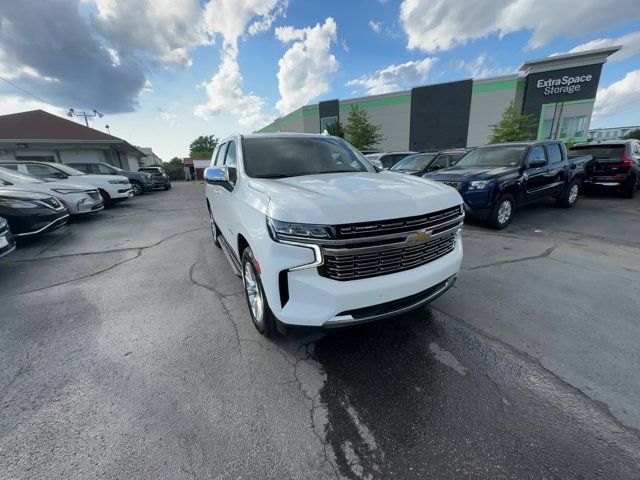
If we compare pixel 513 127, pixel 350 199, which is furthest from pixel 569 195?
pixel 513 127

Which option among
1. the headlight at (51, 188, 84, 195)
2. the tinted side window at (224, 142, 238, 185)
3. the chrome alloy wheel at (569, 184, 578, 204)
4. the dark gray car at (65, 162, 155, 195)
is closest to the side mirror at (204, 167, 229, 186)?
the tinted side window at (224, 142, 238, 185)

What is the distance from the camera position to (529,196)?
265 inches

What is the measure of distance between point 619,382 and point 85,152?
31898 millimetres

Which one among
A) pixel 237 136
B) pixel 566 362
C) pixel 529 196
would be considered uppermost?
pixel 237 136

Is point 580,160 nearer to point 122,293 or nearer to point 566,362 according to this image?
point 566,362

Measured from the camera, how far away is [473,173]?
6.23 m

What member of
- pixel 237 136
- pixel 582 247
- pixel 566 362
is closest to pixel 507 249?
pixel 582 247

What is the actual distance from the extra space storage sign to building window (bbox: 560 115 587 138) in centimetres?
262

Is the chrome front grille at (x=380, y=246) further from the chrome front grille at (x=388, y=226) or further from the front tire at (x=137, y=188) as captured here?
the front tire at (x=137, y=188)

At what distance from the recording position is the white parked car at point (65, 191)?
7.30 m

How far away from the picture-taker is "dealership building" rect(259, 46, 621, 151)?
2761 centimetres

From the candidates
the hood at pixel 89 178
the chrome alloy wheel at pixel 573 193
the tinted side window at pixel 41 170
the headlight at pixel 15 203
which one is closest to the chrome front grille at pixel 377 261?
the headlight at pixel 15 203

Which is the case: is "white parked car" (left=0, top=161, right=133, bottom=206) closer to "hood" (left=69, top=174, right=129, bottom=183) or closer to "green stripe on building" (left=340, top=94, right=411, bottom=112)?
"hood" (left=69, top=174, right=129, bottom=183)

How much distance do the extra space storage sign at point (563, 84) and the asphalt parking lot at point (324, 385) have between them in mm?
33935
